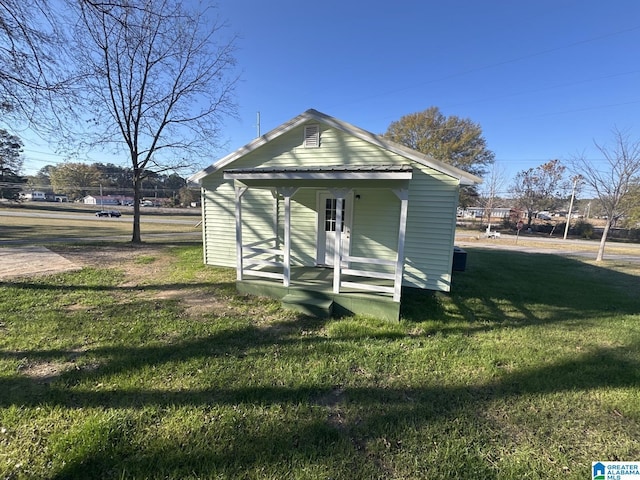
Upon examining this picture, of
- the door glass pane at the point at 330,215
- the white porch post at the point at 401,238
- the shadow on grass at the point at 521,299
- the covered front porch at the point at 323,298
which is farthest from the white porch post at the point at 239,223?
the shadow on grass at the point at 521,299

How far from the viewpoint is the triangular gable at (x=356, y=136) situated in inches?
240

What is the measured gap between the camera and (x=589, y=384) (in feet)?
11.8

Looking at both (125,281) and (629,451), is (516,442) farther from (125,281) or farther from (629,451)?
(125,281)

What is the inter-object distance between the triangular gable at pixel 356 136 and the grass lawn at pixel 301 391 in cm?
300

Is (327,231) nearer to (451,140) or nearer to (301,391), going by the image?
(301,391)

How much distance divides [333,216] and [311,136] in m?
2.10

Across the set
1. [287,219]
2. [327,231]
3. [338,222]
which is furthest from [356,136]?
[287,219]

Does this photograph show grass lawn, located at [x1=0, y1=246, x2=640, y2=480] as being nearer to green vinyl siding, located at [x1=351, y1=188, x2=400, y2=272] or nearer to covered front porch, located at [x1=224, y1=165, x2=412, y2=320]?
covered front porch, located at [x1=224, y1=165, x2=412, y2=320]

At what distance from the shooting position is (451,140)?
108 feet

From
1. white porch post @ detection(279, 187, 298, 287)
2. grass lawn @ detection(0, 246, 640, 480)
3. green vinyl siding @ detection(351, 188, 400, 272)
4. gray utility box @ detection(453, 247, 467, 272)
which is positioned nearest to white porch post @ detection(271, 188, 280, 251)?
white porch post @ detection(279, 187, 298, 287)

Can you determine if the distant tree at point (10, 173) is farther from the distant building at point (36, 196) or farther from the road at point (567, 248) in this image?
the road at point (567, 248)

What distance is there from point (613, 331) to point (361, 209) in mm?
5443

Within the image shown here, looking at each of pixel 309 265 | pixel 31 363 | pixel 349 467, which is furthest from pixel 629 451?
pixel 31 363

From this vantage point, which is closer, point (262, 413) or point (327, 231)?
point (262, 413)
